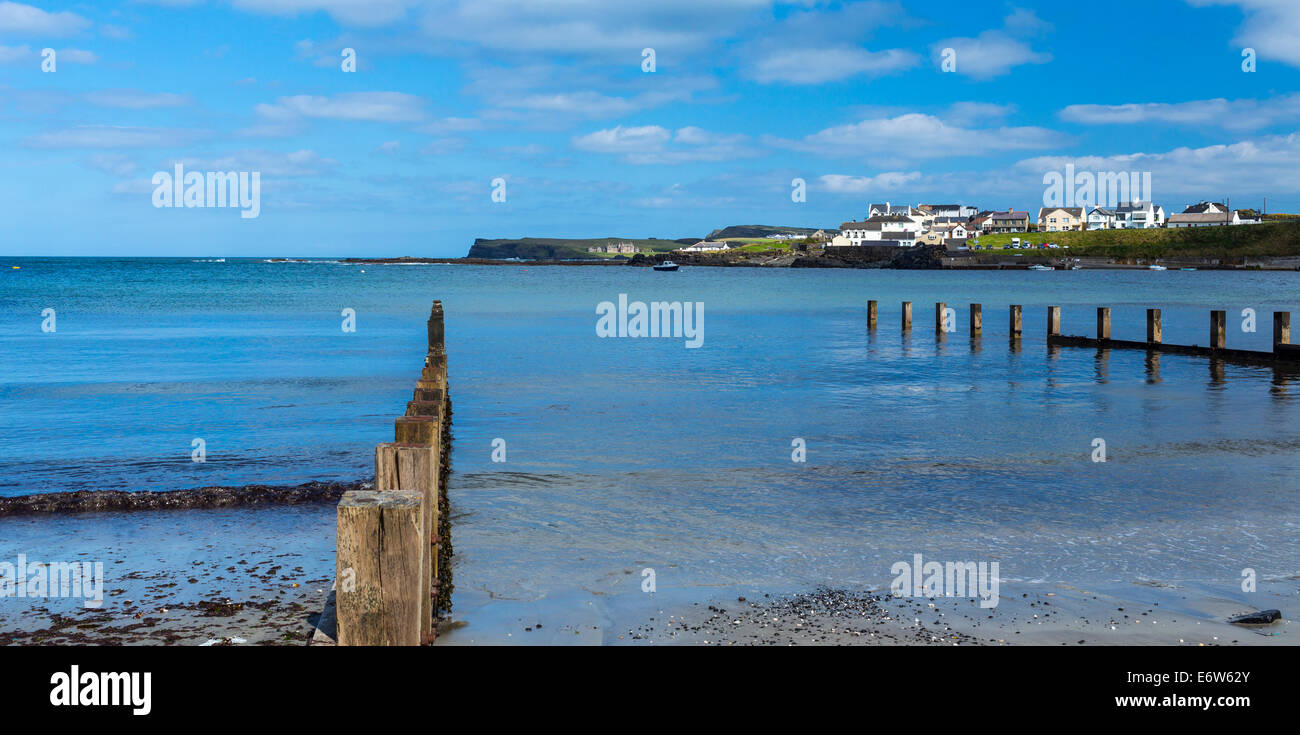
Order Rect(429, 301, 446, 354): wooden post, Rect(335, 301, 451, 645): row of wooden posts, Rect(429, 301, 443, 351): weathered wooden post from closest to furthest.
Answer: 1. Rect(335, 301, 451, 645): row of wooden posts
2. Rect(429, 301, 446, 354): wooden post
3. Rect(429, 301, 443, 351): weathered wooden post

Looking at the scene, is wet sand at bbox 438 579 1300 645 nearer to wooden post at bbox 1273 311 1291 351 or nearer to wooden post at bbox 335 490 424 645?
wooden post at bbox 335 490 424 645

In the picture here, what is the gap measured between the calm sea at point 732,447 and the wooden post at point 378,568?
12.7 ft

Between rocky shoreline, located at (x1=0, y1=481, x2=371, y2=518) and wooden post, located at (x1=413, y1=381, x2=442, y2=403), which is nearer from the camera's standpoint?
wooden post, located at (x1=413, y1=381, x2=442, y2=403)

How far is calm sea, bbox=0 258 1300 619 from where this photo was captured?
36.2 feet

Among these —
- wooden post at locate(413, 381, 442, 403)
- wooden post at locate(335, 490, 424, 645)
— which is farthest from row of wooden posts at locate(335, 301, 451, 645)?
wooden post at locate(413, 381, 442, 403)

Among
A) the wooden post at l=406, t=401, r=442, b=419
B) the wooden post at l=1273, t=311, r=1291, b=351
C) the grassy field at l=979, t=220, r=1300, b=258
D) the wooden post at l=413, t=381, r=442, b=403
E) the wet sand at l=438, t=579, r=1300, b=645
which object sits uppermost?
the grassy field at l=979, t=220, r=1300, b=258

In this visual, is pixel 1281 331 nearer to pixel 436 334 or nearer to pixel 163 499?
pixel 436 334

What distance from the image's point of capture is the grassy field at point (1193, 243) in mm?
170000

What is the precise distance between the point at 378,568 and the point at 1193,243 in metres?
201

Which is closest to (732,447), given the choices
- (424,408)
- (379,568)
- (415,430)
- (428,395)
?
(428,395)

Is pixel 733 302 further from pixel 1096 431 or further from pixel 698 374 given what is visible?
pixel 1096 431

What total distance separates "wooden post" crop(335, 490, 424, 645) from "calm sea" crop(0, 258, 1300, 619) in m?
3.88
